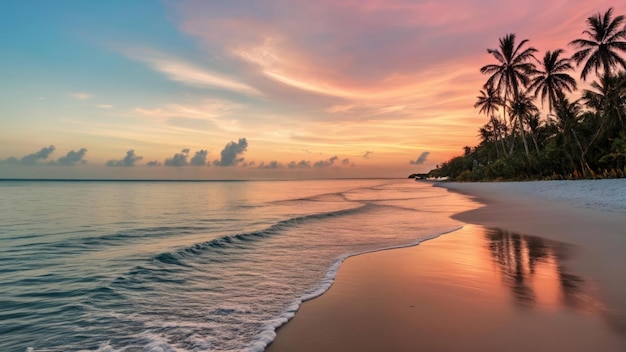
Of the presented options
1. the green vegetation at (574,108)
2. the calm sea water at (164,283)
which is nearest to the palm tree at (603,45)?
the green vegetation at (574,108)

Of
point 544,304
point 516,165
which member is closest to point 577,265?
point 544,304

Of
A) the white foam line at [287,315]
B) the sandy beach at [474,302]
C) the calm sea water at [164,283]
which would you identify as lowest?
the calm sea water at [164,283]

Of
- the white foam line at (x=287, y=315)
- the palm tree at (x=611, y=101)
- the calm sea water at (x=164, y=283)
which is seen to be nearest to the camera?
the white foam line at (x=287, y=315)

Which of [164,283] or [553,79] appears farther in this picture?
[553,79]

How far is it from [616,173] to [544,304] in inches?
1331

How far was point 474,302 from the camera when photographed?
5422 millimetres

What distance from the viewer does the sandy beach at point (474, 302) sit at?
4094 millimetres

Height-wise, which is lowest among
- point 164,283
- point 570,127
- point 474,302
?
point 164,283

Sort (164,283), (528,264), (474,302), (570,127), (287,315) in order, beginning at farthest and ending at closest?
(570,127), (528,264), (164,283), (474,302), (287,315)

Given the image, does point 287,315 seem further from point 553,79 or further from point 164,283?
point 553,79

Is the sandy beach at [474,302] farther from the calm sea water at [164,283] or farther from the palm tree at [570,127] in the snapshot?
the palm tree at [570,127]

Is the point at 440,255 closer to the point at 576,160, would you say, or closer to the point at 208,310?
the point at 208,310

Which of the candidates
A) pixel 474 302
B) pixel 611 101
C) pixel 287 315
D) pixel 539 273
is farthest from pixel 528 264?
pixel 611 101

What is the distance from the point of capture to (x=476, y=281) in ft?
21.8
